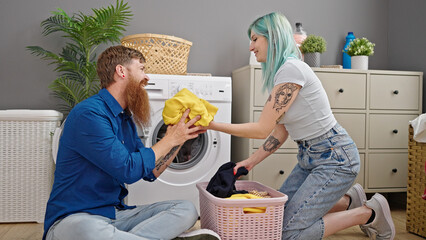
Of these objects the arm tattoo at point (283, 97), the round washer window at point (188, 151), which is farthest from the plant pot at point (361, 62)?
the arm tattoo at point (283, 97)

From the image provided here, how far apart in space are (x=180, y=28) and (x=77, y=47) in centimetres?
85

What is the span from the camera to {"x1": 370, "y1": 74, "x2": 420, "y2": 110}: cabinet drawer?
2.95 metres

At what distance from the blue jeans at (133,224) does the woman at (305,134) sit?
15.5 inches

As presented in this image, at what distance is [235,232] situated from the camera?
5.21 ft

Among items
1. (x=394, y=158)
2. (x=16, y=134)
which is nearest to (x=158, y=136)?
(x=16, y=134)

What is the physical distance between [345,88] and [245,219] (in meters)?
1.70

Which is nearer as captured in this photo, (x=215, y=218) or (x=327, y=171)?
(x=215, y=218)

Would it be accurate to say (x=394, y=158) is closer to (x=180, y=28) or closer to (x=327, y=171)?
(x=327, y=171)

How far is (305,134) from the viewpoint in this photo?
1811 mm

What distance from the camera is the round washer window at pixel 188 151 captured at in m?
2.57

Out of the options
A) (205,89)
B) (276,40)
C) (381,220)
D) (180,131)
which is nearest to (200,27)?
(205,89)

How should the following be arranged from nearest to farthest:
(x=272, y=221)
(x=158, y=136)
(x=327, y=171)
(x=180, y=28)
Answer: (x=272, y=221), (x=327, y=171), (x=158, y=136), (x=180, y=28)

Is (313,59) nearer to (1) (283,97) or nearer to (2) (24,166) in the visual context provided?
(1) (283,97)

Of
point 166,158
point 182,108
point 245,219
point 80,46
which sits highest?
point 80,46
